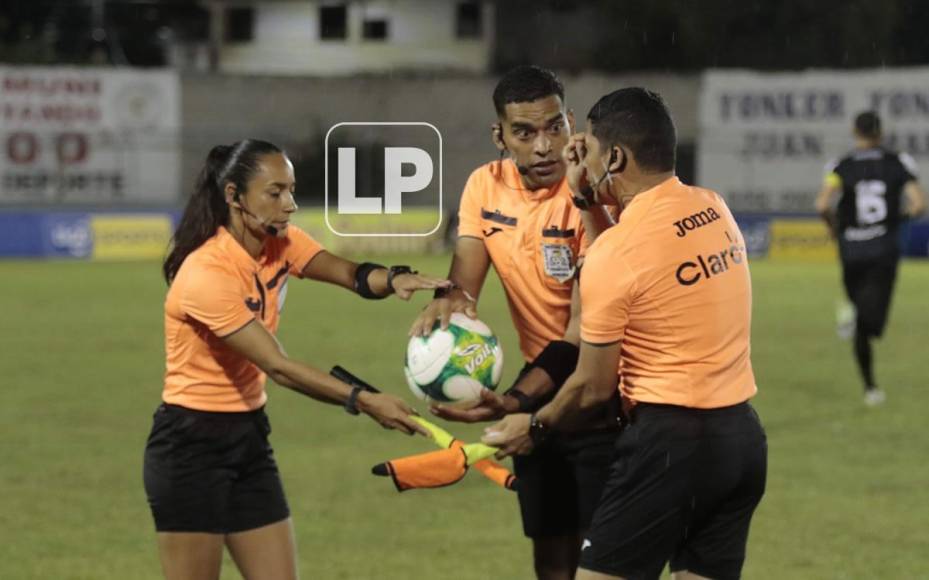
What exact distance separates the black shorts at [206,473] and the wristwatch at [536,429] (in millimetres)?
1263

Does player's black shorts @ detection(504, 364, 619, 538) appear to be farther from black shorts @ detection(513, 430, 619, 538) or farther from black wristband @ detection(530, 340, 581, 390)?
black wristband @ detection(530, 340, 581, 390)

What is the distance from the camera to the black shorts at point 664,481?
5254mm

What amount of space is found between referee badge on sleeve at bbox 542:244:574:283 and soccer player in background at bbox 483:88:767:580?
2.70 ft

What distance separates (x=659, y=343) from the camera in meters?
5.25

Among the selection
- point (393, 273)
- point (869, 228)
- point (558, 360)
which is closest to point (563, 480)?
point (558, 360)

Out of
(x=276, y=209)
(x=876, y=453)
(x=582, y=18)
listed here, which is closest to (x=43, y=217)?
(x=876, y=453)

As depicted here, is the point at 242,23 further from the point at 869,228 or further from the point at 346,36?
the point at 869,228

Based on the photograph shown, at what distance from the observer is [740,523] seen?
5477 millimetres

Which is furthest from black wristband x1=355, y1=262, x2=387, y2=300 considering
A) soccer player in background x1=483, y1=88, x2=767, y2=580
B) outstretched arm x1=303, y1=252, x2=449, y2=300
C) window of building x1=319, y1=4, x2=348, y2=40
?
window of building x1=319, y1=4, x2=348, y2=40

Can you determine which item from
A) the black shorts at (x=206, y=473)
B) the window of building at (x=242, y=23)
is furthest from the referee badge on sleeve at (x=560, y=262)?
the window of building at (x=242, y=23)

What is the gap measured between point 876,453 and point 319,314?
1254cm

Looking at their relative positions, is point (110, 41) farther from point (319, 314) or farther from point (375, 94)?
point (319, 314)

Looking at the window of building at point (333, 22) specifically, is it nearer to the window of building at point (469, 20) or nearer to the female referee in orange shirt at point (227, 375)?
the window of building at point (469, 20)

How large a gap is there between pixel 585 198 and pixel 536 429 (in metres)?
0.84
